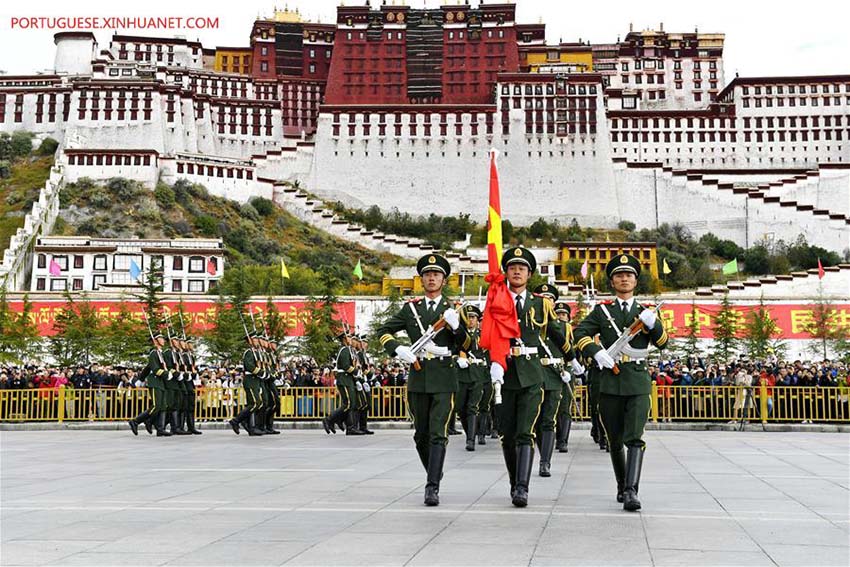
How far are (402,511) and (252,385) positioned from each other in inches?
411

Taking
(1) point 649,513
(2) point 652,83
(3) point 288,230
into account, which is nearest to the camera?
(1) point 649,513

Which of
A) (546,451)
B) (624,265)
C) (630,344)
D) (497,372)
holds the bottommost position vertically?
(546,451)

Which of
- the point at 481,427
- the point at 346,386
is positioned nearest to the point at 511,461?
the point at 481,427

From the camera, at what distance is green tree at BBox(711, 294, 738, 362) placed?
157 ft

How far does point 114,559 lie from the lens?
619 cm

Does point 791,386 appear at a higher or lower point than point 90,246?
lower

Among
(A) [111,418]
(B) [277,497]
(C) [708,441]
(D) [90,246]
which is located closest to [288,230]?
(D) [90,246]

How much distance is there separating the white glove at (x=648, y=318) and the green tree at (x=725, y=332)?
40128 millimetres

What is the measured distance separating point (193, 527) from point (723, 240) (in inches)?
3281

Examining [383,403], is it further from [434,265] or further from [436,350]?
[436,350]

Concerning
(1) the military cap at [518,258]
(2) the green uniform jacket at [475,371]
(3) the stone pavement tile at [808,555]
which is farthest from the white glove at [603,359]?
(2) the green uniform jacket at [475,371]

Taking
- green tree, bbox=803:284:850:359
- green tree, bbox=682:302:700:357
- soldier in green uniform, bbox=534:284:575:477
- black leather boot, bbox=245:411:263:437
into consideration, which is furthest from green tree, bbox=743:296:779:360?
soldier in green uniform, bbox=534:284:575:477

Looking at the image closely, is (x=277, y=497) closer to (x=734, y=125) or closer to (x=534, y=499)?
(x=534, y=499)

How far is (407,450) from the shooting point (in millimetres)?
15016
